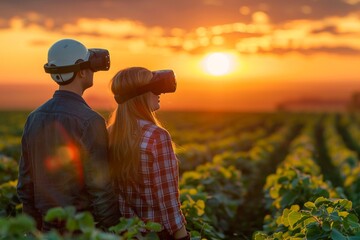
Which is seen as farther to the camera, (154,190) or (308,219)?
(308,219)

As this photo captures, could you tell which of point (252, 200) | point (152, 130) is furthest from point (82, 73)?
point (252, 200)

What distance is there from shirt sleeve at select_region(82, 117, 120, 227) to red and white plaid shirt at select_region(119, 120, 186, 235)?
215 millimetres

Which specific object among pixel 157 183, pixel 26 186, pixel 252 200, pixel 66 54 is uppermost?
pixel 66 54

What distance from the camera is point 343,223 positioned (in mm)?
4508

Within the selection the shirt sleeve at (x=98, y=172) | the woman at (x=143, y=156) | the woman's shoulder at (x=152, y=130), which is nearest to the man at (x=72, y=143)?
the shirt sleeve at (x=98, y=172)

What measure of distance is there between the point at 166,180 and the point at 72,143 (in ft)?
2.25

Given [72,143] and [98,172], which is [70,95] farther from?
[98,172]

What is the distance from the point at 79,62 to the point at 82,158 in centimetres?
66

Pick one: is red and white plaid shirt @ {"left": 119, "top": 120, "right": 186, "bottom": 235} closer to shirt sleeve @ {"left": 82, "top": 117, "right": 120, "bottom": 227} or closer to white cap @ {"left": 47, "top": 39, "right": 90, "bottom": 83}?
shirt sleeve @ {"left": 82, "top": 117, "right": 120, "bottom": 227}

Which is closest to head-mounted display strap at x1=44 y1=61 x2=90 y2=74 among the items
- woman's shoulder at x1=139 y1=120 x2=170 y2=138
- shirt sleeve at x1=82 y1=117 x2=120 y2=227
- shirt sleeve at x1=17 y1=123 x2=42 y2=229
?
shirt sleeve at x1=82 y1=117 x2=120 y2=227

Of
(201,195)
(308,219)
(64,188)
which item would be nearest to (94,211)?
(64,188)

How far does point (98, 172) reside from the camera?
3934 millimetres

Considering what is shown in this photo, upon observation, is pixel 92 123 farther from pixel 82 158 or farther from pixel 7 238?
pixel 7 238

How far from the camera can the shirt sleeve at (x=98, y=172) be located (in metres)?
3.92
